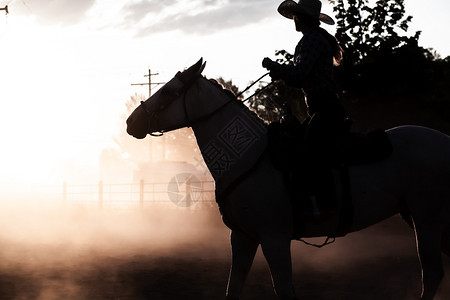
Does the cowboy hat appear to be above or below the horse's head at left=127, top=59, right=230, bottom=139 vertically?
above

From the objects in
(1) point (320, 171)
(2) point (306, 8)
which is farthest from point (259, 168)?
(2) point (306, 8)

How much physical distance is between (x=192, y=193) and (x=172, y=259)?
17.5m

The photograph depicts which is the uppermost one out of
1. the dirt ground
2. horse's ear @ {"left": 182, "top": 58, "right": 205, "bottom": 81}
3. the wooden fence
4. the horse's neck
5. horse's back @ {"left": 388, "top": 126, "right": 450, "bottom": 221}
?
horse's ear @ {"left": 182, "top": 58, "right": 205, "bottom": 81}

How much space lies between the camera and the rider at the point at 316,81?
17.7ft

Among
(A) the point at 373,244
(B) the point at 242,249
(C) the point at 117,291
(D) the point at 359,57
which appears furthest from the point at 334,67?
(D) the point at 359,57

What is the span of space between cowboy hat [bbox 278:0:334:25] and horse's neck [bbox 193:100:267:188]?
1089 millimetres

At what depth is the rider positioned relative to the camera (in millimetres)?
5383

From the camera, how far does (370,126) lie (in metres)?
22.5

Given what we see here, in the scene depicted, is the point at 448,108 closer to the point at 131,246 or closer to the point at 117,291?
the point at 131,246

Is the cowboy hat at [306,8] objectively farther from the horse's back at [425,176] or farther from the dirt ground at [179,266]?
the dirt ground at [179,266]

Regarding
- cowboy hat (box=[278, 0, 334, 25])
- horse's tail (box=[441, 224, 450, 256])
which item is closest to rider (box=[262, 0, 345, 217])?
cowboy hat (box=[278, 0, 334, 25])

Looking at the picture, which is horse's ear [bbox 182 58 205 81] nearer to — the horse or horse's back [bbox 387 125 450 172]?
the horse

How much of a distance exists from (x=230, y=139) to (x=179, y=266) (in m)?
6.16

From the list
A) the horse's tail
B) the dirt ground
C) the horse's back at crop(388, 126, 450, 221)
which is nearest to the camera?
the horse's back at crop(388, 126, 450, 221)
